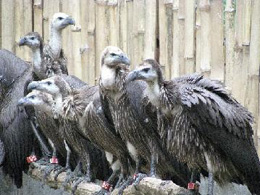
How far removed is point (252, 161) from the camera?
338 inches

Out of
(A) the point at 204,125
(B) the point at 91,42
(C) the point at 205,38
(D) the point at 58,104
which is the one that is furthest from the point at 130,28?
(A) the point at 204,125

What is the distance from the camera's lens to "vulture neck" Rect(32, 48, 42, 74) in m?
11.1

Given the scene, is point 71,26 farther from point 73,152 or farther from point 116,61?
point 116,61

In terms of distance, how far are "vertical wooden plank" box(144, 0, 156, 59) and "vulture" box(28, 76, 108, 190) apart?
51.1 inches

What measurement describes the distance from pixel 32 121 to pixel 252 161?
11.7ft

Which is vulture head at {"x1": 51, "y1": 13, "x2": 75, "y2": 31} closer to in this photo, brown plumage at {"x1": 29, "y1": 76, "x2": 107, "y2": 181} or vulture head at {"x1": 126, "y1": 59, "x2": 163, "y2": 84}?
brown plumage at {"x1": 29, "y1": 76, "x2": 107, "y2": 181}

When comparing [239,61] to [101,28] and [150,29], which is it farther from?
[101,28]

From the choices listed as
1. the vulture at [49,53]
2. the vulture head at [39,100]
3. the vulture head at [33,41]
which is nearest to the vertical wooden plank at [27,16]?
the vulture at [49,53]

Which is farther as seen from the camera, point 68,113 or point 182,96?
point 68,113

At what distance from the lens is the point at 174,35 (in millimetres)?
10711

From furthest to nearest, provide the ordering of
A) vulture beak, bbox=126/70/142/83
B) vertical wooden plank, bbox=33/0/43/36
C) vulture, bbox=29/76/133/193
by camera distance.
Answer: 1. vertical wooden plank, bbox=33/0/43/36
2. vulture, bbox=29/76/133/193
3. vulture beak, bbox=126/70/142/83

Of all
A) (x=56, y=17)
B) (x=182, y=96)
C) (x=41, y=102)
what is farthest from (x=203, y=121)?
(x=56, y=17)

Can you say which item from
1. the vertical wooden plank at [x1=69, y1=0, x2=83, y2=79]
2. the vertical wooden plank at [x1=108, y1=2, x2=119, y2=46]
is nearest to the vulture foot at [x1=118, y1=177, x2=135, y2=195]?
the vertical wooden plank at [x1=108, y1=2, x2=119, y2=46]

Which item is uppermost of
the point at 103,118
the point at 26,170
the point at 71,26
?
the point at 71,26
